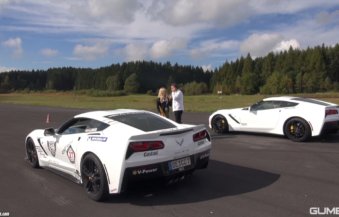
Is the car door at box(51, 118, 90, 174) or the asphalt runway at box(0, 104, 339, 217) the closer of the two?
the asphalt runway at box(0, 104, 339, 217)

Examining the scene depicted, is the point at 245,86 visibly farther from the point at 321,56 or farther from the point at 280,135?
the point at 280,135

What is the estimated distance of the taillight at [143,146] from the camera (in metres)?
5.82

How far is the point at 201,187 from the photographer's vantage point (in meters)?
6.55

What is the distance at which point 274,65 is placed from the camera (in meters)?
126

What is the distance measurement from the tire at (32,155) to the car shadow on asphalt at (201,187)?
2763 mm

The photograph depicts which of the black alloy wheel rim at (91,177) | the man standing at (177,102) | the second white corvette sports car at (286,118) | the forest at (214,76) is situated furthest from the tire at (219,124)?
the forest at (214,76)

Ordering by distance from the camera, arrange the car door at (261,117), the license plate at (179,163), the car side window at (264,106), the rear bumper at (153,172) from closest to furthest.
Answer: the rear bumper at (153,172) < the license plate at (179,163) < the car door at (261,117) < the car side window at (264,106)

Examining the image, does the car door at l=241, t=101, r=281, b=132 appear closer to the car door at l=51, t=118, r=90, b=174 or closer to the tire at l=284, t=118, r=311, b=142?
the tire at l=284, t=118, r=311, b=142

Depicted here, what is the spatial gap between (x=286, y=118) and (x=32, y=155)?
7.05m

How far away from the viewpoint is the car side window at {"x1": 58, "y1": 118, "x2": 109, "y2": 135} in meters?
6.72

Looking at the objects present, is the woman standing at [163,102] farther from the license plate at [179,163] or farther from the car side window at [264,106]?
the license plate at [179,163]
